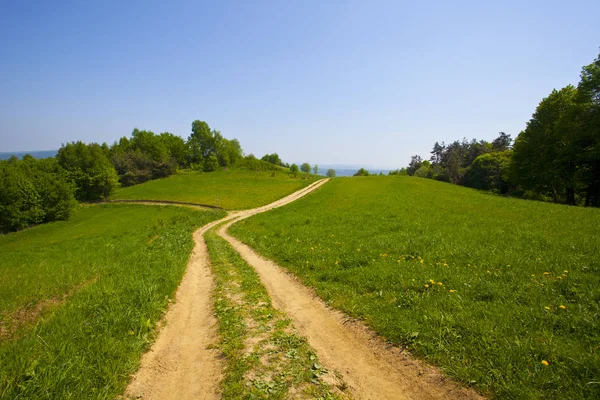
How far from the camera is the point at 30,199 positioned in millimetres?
47844

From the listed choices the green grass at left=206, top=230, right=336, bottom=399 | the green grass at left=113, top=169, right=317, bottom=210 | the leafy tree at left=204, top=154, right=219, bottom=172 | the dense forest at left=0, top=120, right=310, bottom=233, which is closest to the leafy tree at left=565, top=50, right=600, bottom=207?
the green grass at left=206, top=230, right=336, bottom=399

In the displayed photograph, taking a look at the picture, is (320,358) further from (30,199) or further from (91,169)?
(91,169)

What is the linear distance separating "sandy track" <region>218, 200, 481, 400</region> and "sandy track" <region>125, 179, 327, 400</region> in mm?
2244

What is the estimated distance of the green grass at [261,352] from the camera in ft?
15.0

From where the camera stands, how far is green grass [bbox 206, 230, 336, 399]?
4.57m

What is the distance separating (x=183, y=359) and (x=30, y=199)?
64211 mm

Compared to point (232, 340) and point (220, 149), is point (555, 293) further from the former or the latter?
point (220, 149)

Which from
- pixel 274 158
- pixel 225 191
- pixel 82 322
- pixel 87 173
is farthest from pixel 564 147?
pixel 274 158

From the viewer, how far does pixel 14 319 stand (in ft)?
23.9

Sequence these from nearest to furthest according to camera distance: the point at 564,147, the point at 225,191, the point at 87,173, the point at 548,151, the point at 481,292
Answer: the point at 481,292 < the point at 564,147 < the point at 548,151 < the point at 225,191 < the point at 87,173

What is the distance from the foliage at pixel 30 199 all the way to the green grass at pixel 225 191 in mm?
11487

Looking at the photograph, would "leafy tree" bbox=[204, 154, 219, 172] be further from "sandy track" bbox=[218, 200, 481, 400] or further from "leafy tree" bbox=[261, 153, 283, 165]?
"sandy track" bbox=[218, 200, 481, 400]

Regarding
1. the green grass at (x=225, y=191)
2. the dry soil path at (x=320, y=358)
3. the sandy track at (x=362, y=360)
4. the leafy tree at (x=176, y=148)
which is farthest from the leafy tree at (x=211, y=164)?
the sandy track at (x=362, y=360)

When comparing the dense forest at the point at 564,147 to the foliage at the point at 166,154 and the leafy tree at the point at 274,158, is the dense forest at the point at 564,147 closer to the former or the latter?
the foliage at the point at 166,154
